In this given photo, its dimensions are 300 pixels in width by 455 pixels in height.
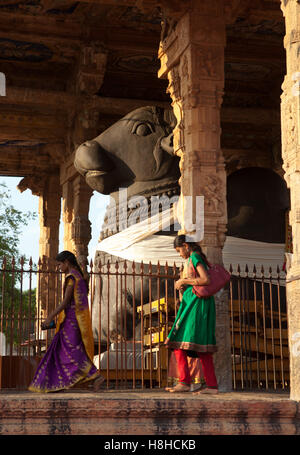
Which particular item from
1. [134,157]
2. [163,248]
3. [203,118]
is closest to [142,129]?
[134,157]

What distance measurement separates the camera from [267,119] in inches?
603

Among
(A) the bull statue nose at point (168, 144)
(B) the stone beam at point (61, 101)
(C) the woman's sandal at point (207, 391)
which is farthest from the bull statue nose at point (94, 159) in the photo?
(C) the woman's sandal at point (207, 391)

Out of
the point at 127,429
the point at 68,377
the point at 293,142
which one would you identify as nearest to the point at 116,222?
the point at 68,377

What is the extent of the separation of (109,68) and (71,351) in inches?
340

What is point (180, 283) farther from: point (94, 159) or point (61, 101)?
point (61, 101)

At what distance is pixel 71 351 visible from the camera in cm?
723

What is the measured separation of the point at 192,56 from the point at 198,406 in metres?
4.33

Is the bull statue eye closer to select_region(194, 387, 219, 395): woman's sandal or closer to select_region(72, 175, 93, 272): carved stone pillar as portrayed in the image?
select_region(72, 175, 93, 272): carved stone pillar

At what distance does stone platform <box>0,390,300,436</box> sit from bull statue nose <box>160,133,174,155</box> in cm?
605

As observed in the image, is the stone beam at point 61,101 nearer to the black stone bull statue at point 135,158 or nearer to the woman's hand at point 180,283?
the black stone bull statue at point 135,158

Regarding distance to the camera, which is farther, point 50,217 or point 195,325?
point 50,217

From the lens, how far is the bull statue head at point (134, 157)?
11492 mm

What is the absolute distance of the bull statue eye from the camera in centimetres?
1170

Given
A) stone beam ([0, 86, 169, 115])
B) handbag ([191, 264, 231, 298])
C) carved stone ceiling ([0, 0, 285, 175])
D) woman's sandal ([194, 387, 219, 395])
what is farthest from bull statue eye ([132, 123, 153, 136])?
woman's sandal ([194, 387, 219, 395])
